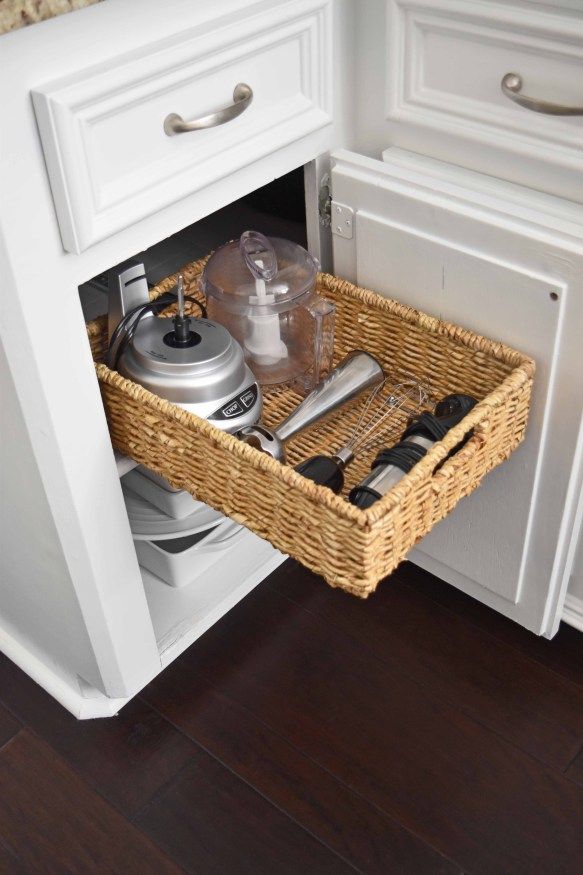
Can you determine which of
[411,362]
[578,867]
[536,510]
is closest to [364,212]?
[411,362]

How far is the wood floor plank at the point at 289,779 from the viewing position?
3.92 feet

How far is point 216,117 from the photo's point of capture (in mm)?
970

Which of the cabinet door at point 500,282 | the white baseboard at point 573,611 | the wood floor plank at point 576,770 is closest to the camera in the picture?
the cabinet door at point 500,282

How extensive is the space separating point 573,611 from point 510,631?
0.34 ft

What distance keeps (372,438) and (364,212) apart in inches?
10.6

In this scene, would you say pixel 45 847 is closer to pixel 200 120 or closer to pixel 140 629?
pixel 140 629

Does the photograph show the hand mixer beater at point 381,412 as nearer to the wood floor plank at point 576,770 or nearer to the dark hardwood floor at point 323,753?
the dark hardwood floor at point 323,753

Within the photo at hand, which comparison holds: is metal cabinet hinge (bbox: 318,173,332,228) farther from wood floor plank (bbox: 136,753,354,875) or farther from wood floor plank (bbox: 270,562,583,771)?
wood floor plank (bbox: 136,753,354,875)

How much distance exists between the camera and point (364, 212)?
1166 millimetres

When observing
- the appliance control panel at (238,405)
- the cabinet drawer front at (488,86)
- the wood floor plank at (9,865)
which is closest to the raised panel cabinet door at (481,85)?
the cabinet drawer front at (488,86)

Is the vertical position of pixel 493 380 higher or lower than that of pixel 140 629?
higher

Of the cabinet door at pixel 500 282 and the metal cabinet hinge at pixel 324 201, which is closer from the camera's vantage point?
the cabinet door at pixel 500 282

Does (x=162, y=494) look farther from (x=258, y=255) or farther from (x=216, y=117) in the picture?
(x=216, y=117)

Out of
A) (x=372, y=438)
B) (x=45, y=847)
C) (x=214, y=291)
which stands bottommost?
(x=45, y=847)
